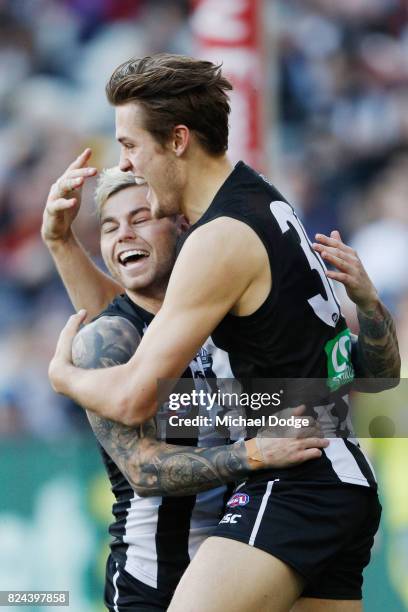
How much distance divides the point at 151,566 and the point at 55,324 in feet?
11.5

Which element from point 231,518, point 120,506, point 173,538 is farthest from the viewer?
point 120,506

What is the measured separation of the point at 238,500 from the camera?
3141mm

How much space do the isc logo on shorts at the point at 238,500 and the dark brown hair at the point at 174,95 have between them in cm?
102

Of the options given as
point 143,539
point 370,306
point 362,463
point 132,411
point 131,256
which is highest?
point 131,256

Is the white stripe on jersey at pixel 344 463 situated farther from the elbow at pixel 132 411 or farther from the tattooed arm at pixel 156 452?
the elbow at pixel 132 411

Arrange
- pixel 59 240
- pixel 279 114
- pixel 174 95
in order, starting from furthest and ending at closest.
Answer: pixel 279 114 < pixel 59 240 < pixel 174 95

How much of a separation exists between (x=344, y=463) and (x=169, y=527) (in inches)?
25.3

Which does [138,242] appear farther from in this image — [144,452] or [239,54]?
[239,54]

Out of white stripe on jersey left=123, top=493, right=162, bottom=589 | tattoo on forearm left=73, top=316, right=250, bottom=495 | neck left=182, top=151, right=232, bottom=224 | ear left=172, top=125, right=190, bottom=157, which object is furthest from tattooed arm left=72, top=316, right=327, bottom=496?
ear left=172, top=125, right=190, bottom=157

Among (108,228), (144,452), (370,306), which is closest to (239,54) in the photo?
(108,228)

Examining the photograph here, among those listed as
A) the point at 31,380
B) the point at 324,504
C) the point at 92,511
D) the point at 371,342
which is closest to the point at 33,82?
the point at 31,380

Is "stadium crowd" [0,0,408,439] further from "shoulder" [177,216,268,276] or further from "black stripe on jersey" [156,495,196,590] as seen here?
"shoulder" [177,216,268,276]

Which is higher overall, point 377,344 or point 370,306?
point 370,306

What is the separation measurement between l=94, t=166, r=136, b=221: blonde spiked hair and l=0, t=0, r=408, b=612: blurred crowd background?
3023 millimetres
